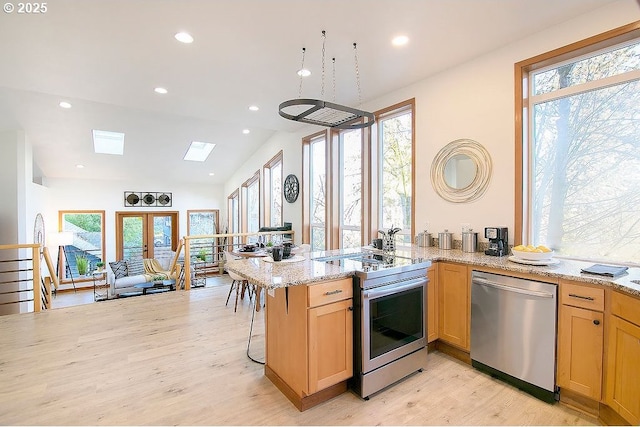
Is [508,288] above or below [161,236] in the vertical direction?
above

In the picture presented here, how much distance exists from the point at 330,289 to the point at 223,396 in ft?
3.68

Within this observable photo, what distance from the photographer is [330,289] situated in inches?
84.7

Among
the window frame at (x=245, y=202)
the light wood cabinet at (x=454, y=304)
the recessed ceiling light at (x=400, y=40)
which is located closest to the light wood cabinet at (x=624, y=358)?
the light wood cabinet at (x=454, y=304)

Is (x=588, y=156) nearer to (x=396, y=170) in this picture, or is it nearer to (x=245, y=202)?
(x=396, y=170)

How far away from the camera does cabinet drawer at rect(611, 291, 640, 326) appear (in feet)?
5.69

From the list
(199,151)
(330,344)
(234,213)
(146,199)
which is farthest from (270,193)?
(330,344)

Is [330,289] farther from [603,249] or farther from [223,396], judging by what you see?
[603,249]

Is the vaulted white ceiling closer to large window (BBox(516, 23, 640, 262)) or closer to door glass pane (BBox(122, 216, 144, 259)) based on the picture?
large window (BBox(516, 23, 640, 262))

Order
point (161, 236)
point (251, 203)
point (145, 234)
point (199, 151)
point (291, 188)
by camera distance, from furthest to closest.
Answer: point (161, 236), point (145, 234), point (251, 203), point (199, 151), point (291, 188)

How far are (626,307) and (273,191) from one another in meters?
6.55

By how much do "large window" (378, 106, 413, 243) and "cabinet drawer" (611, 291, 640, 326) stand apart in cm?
213

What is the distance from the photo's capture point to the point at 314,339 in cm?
208

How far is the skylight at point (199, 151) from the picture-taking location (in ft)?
27.6

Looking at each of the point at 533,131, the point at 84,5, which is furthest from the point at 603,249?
the point at 84,5
